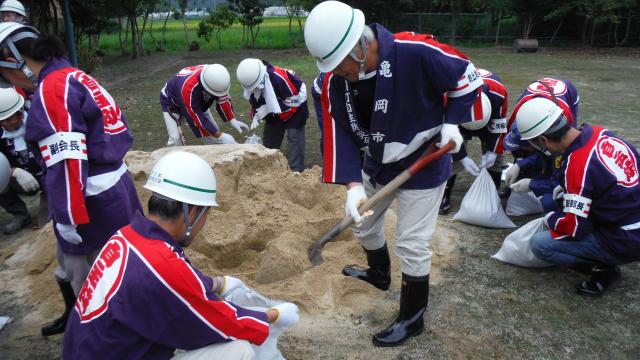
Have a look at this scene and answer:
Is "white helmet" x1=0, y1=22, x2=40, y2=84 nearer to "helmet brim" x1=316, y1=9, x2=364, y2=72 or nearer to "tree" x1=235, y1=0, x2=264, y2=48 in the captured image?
"helmet brim" x1=316, y1=9, x2=364, y2=72

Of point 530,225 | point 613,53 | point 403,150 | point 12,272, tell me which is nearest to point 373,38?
point 403,150

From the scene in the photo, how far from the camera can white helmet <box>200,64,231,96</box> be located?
529 cm

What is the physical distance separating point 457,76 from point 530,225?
1710 mm

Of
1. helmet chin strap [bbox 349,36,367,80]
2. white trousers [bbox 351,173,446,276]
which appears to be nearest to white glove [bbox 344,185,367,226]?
white trousers [bbox 351,173,446,276]

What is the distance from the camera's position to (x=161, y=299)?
1.73m

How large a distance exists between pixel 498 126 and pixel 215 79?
3.11m

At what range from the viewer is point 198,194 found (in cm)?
200

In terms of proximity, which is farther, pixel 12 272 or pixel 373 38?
pixel 12 272

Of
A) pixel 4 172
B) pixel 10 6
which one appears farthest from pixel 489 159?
pixel 10 6

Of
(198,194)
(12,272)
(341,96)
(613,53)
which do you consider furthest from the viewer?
(613,53)

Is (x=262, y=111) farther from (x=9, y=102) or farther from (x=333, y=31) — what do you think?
(x=333, y=31)

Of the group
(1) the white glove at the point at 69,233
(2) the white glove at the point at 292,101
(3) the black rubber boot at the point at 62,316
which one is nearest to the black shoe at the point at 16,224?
(3) the black rubber boot at the point at 62,316

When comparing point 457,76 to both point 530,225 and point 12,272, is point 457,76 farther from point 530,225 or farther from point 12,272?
point 12,272

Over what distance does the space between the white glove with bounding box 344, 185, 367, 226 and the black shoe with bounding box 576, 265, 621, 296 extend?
72.2 inches
